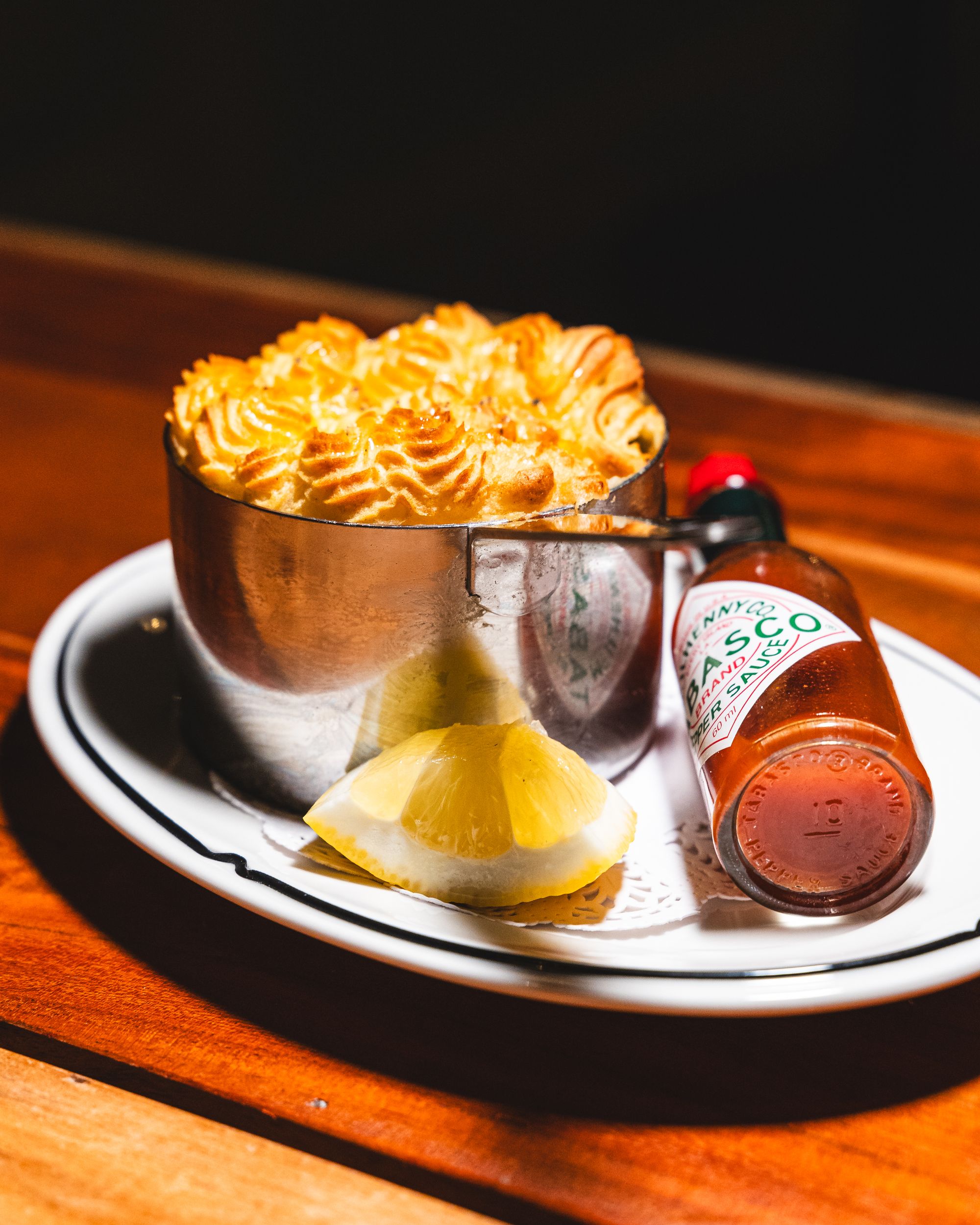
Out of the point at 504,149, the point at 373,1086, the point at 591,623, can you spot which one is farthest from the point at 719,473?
the point at 504,149

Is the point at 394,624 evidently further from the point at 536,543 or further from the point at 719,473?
the point at 719,473

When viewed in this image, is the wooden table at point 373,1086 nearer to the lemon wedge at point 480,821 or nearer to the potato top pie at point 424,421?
the lemon wedge at point 480,821

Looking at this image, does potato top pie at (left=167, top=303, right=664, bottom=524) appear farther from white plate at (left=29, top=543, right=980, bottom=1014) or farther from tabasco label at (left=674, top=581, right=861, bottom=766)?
white plate at (left=29, top=543, right=980, bottom=1014)

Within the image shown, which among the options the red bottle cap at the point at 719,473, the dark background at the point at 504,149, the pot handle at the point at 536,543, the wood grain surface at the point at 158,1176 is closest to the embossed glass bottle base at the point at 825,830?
the pot handle at the point at 536,543

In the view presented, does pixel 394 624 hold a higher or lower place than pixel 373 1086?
higher

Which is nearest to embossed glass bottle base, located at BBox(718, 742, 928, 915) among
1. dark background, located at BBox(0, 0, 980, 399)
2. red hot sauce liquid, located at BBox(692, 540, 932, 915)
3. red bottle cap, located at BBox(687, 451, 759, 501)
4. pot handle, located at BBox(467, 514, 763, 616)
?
red hot sauce liquid, located at BBox(692, 540, 932, 915)

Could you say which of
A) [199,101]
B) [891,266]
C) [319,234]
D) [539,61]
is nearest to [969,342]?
[891,266]
